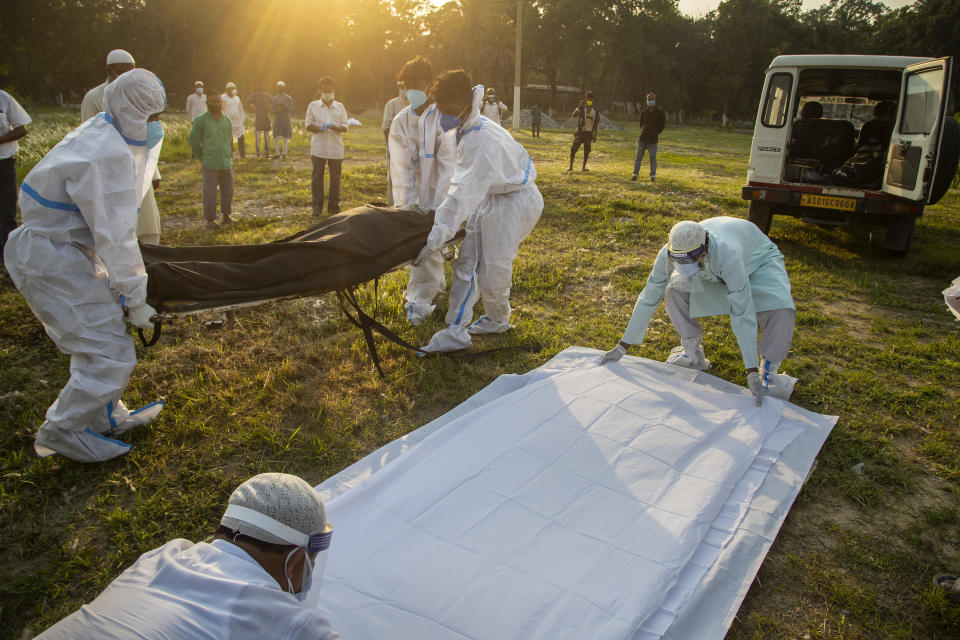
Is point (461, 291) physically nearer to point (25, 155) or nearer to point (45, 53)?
point (25, 155)

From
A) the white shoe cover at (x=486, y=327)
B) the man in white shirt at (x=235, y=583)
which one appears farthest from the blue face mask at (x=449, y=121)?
the man in white shirt at (x=235, y=583)

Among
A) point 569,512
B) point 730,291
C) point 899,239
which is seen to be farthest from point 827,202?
point 569,512

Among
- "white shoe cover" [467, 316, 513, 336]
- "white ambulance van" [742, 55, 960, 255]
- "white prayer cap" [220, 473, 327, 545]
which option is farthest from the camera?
"white ambulance van" [742, 55, 960, 255]

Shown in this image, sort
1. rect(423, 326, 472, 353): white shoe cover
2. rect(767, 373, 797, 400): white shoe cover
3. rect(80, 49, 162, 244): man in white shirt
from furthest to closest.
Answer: rect(80, 49, 162, 244): man in white shirt < rect(423, 326, 472, 353): white shoe cover < rect(767, 373, 797, 400): white shoe cover

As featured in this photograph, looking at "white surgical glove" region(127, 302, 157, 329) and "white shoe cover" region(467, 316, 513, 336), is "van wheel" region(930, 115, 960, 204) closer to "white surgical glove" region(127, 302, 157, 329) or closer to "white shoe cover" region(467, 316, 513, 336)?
"white shoe cover" region(467, 316, 513, 336)

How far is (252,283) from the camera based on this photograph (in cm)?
319

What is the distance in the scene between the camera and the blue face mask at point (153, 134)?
314 centimetres

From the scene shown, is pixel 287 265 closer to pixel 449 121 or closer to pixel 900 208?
pixel 449 121

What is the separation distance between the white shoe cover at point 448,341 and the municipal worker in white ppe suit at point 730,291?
1.11m

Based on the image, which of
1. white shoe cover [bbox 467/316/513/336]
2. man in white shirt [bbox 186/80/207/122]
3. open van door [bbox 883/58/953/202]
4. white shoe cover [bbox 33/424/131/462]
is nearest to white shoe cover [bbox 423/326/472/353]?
white shoe cover [bbox 467/316/513/336]

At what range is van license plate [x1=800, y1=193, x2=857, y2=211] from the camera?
6941 millimetres

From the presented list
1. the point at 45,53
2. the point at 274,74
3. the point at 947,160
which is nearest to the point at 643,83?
the point at 274,74

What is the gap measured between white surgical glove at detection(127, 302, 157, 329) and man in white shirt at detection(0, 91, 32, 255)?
3.67 m

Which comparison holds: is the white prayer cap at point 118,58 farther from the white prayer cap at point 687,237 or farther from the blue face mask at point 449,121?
the white prayer cap at point 687,237
